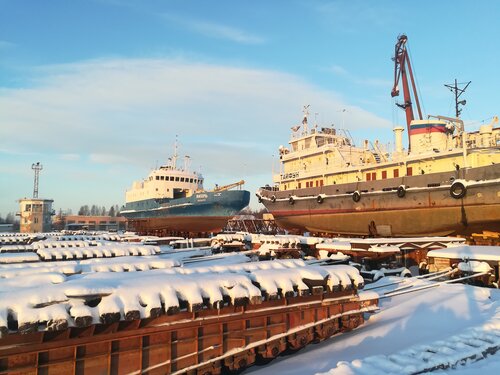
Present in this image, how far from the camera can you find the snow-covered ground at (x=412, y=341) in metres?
6.18

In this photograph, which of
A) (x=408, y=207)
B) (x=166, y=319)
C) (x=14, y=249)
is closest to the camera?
(x=166, y=319)

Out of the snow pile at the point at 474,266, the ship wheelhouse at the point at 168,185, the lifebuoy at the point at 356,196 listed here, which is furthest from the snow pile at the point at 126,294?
the ship wheelhouse at the point at 168,185

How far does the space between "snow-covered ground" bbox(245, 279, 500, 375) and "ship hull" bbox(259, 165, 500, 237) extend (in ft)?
42.2

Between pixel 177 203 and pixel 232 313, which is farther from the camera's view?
pixel 177 203

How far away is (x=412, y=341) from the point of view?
7.67 m

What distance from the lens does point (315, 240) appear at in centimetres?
2038

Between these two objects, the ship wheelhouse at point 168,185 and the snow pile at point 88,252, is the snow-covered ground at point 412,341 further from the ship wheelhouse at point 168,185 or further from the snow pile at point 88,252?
the ship wheelhouse at point 168,185

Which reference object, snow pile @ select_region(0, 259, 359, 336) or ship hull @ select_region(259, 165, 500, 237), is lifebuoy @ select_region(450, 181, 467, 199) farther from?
snow pile @ select_region(0, 259, 359, 336)

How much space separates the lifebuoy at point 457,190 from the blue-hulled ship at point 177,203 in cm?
2342

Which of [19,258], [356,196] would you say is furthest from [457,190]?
[19,258]

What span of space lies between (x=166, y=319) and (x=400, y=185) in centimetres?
2276

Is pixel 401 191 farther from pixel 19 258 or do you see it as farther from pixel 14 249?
pixel 14 249

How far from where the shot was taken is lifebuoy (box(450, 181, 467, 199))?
22.2 meters

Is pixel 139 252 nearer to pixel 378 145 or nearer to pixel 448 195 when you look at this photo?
pixel 448 195
